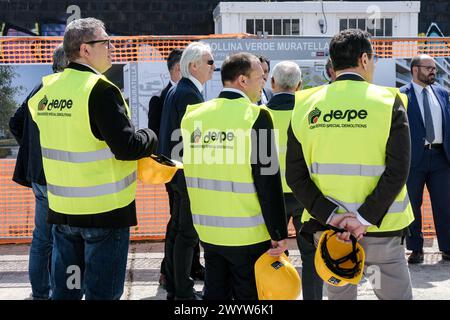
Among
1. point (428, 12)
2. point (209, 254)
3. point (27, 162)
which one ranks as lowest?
point (209, 254)

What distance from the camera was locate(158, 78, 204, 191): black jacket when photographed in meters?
4.93

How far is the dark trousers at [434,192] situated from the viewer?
21.1 ft

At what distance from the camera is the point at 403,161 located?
3.38 metres

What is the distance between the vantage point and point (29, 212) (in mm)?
7500

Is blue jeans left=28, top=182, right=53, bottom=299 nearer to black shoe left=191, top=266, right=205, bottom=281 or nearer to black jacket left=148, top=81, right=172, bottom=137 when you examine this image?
black jacket left=148, top=81, right=172, bottom=137

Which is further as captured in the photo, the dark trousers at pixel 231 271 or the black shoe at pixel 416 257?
the black shoe at pixel 416 257

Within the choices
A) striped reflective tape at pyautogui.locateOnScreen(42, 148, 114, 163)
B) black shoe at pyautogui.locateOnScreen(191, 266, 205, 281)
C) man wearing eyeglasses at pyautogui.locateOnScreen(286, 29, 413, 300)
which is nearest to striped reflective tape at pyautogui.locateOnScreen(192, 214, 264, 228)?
man wearing eyeglasses at pyautogui.locateOnScreen(286, 29, 413, 300)

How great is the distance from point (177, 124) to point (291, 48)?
3.26 meters

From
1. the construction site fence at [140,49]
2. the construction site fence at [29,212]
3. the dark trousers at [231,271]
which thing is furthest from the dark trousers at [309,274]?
the construction site fence at [140,49]

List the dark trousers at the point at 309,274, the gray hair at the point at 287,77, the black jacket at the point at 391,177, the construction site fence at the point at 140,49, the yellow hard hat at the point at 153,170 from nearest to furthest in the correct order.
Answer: the black jacket at the point at 391,177 → the yellow hard hat at the point at 153,170 → the dark trousers at the point at 309,274 → the gray hair at the point at 287,77 → the construction site fence at the point at 140,49

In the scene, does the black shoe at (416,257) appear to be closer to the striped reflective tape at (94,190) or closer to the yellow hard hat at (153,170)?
the yellow hard hat at (153,170)

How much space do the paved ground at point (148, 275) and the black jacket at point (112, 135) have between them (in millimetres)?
1933
